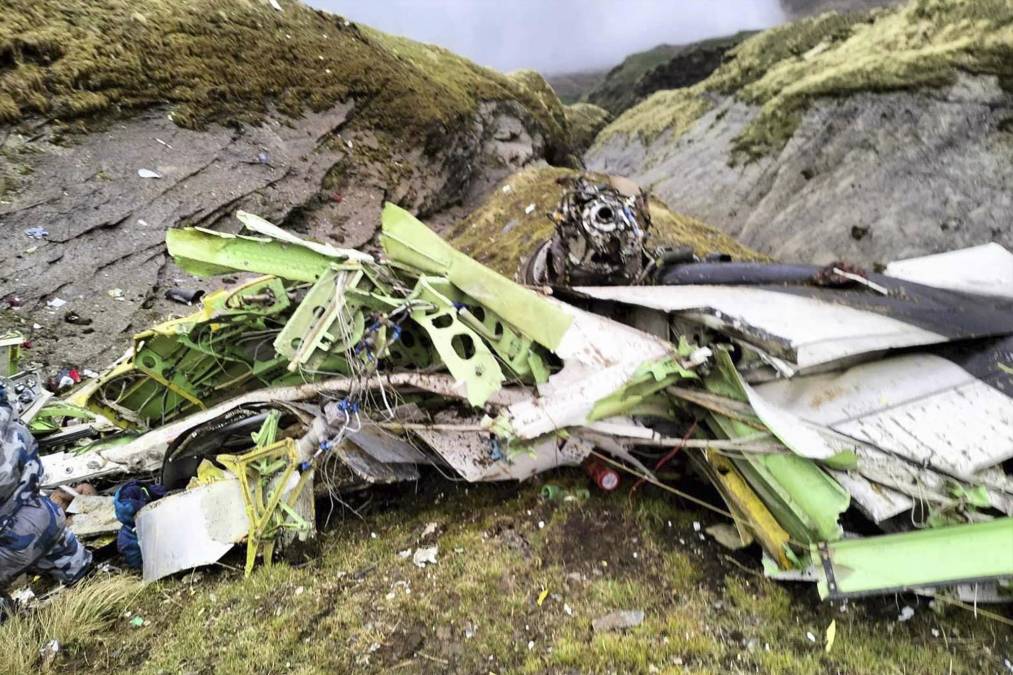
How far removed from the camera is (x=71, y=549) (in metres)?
4.05

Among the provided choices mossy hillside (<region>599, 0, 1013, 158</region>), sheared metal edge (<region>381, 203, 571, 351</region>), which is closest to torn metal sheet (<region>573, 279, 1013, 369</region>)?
sheared metal edge (<region>381, 203, 571, 351</region>)

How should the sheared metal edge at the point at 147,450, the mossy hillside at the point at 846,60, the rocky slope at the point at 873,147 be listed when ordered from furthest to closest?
1. the mossy hillside at the point at 846,60
2. the rocky slope at the point at 873,147
3. the sheared metal edge at the point at 147,450

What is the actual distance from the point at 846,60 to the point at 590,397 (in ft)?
71.9

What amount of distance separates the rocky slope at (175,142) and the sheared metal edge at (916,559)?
8.65 metres

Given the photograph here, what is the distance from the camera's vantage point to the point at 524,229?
12.1m

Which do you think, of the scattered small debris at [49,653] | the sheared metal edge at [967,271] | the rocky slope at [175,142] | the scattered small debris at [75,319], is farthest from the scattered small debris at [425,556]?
the scattered small debris at [75,319]

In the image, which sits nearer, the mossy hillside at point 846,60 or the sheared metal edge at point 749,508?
the sheared metal edge at point 749,508

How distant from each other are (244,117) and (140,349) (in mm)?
9702

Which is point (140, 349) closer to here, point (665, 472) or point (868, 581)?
point (665, 472)

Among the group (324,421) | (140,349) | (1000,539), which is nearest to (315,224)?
(140,349)

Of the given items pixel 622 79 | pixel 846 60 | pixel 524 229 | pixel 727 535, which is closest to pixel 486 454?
pixel 727 535

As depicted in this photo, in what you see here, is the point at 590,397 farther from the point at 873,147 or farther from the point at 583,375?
the point at 873,147

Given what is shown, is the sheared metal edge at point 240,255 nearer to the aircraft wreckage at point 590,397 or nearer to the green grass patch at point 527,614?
the aircraft wreckage at point 590,397

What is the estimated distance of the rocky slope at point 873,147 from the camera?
14.6 meters
